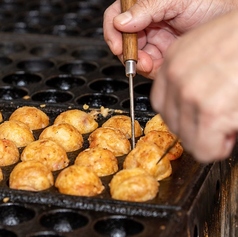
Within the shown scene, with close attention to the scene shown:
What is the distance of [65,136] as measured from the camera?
288 cm

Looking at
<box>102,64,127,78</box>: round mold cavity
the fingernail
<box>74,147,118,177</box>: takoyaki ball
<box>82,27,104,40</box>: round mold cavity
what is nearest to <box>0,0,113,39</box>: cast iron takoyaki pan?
<box>82,27,104,40</box>: round mold cavity

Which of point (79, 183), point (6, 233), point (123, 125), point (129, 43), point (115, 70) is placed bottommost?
point (6, 233)

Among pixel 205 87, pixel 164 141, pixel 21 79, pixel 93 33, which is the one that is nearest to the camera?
pixel 205 87

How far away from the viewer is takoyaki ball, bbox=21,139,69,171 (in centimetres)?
272

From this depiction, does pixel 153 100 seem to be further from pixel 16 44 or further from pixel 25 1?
pixel 25 1

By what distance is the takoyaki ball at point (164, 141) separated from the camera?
276 cm

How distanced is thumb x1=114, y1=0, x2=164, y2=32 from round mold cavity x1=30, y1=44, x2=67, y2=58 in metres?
1.11

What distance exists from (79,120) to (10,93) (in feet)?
2.26

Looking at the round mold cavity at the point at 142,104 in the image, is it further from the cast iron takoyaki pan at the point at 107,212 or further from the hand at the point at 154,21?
the cast iron takoyaki pan at the point at 107,212

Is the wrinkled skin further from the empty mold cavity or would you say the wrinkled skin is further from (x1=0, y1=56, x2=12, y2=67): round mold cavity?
the empty mold cavity

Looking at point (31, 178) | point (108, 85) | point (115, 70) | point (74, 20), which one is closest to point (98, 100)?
point (108, 85)

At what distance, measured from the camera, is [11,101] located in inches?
130

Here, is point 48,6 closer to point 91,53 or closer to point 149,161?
point 91,53

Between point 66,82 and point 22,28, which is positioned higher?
point 22,28
